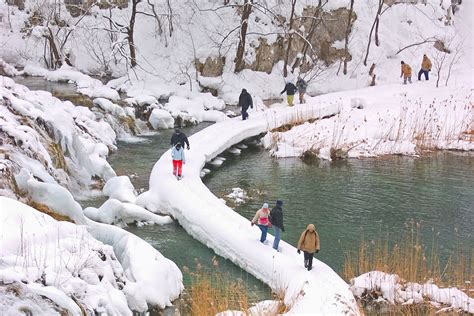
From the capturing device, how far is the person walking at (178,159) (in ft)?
47.5

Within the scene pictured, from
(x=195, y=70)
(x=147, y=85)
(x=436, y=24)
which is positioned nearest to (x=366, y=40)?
(x=436, y=24)

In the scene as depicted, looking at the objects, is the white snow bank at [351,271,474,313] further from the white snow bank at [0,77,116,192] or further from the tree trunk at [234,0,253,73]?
the tree trunk at [234,0,253,73]

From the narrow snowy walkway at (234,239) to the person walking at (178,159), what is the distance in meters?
0.20

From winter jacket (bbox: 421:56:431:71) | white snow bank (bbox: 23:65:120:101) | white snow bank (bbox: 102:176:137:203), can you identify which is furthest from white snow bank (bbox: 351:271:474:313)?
winter jacket (bbox: 421:56:431:71)

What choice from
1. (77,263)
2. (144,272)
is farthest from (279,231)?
(77,263)

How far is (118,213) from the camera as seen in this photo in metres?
12.6

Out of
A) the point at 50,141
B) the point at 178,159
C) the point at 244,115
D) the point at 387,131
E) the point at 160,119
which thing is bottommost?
the point at 178,159

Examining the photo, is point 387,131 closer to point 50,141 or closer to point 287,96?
point 287,96

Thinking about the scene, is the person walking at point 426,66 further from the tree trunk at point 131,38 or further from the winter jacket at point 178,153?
the winter jacket at point 178,153

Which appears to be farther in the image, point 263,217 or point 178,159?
point 178,159

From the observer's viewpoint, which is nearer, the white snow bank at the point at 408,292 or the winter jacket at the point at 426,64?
the white snow bank at the point at 408,292

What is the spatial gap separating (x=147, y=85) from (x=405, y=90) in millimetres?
12491

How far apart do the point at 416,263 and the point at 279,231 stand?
278cm

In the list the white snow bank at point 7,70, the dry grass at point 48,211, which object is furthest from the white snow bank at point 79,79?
the dry grass at point 48,211
